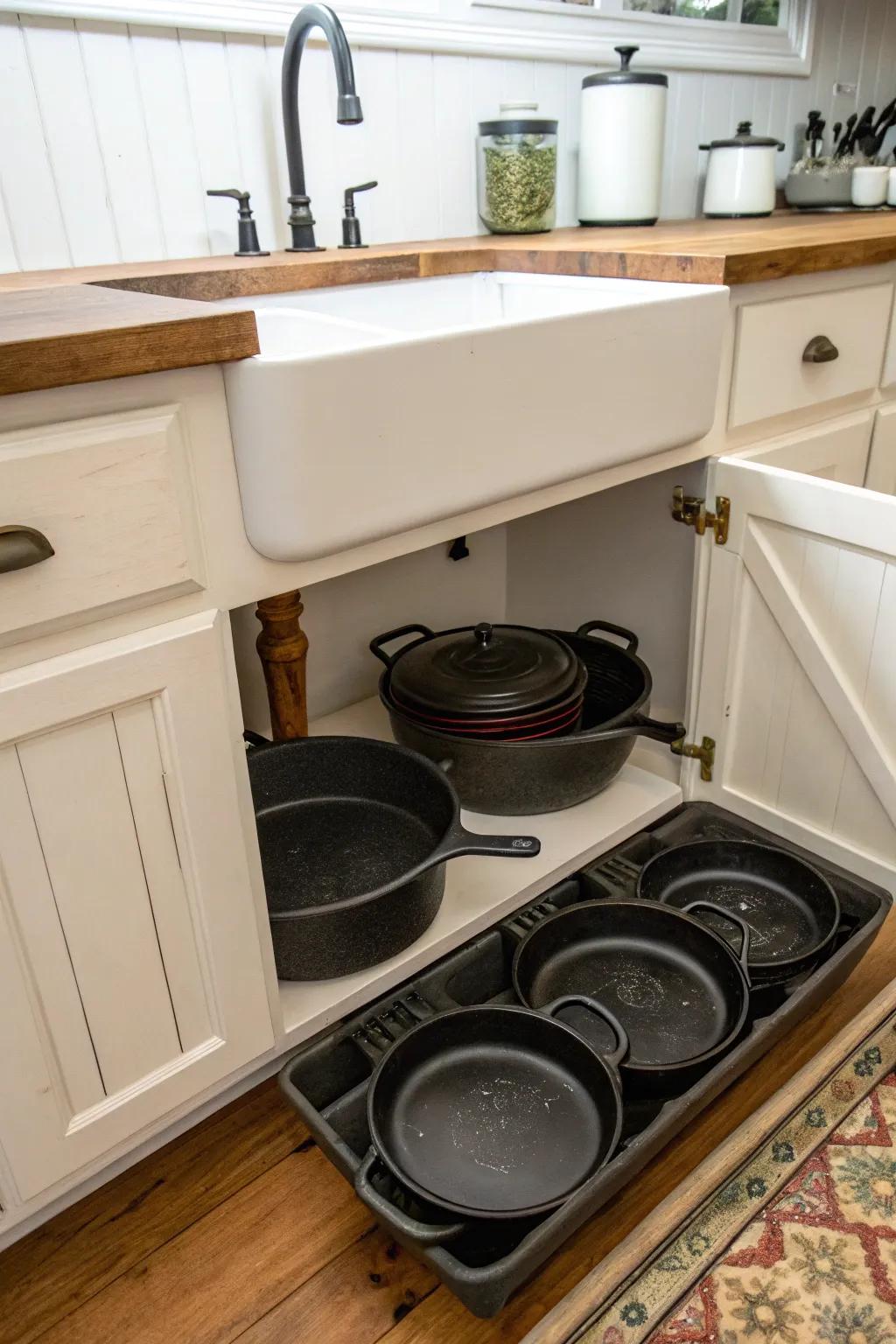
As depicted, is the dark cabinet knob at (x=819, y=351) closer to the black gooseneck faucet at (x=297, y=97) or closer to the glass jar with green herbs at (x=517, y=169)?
the glass jar with green herbs at (x=517, y=169)

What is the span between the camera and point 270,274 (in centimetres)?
123

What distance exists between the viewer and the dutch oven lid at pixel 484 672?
136cm

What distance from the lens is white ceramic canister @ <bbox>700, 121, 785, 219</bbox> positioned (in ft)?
5.98

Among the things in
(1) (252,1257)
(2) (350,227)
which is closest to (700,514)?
(2) (350,227)

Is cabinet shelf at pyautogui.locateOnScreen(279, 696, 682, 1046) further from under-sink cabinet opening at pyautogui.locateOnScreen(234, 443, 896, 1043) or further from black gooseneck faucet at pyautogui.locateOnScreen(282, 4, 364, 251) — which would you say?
black gooseneck faucet at pyautogui.locateOnScreen(282, 4, 364, 251)

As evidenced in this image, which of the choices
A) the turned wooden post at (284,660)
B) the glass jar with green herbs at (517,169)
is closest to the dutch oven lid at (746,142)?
→ the glass jar with green herbs at (517,169)

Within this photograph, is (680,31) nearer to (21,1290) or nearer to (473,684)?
(473,684)

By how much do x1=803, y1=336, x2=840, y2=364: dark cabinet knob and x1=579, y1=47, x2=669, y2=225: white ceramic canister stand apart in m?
0.54

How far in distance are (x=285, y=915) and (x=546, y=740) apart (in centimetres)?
47

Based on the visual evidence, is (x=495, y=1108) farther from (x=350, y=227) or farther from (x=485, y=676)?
(x=350, y=227)

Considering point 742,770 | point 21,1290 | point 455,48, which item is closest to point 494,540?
point 742,770

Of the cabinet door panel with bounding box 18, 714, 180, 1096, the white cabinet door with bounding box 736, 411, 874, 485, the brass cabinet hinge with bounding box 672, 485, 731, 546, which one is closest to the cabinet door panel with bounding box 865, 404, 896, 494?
the white cabinet door with bounding box 736, 411, 874, 485

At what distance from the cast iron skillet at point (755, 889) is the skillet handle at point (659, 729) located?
170mm

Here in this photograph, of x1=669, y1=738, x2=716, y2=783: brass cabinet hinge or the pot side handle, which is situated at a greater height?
the pot side handle
